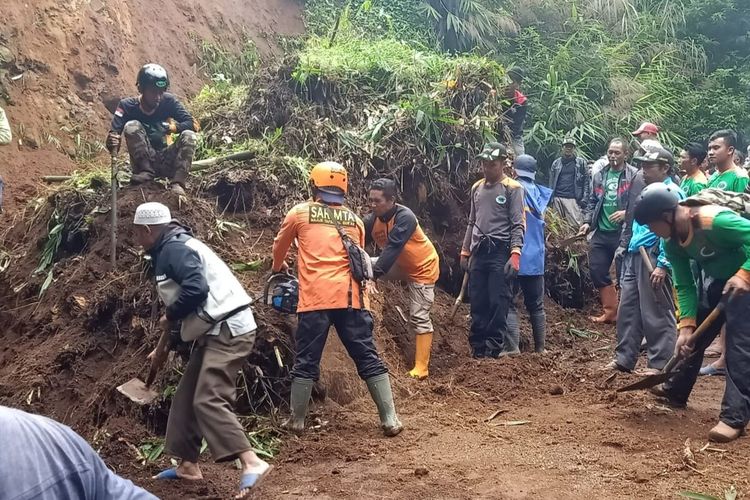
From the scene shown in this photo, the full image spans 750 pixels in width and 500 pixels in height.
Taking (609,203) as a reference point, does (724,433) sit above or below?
below

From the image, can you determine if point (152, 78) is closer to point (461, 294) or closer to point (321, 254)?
point (321, 254)

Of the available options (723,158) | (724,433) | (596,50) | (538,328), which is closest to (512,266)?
(538,328)

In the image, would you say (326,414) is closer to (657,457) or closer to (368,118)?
(657,457)

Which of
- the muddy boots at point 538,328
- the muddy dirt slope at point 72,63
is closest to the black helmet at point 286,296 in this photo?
the muddy boots at point 538,328

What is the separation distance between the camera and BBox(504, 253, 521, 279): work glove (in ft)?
25.1

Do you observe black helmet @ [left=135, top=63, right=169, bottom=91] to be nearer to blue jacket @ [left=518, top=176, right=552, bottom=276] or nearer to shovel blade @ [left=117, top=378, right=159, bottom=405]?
shovel blade @ [left=117, top=378, right=159, bottom=405]

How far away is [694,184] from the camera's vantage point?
7.65 meters

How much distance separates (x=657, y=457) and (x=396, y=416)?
189cm

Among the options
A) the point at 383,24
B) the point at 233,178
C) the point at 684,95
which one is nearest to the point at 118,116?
the point at 233,178

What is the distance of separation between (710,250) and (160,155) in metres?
5.05

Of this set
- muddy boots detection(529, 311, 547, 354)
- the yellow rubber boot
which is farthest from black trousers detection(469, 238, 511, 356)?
the yellow rubber boot

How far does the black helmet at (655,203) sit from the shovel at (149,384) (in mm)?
3264

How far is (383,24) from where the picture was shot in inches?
581

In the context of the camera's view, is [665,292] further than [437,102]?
No
